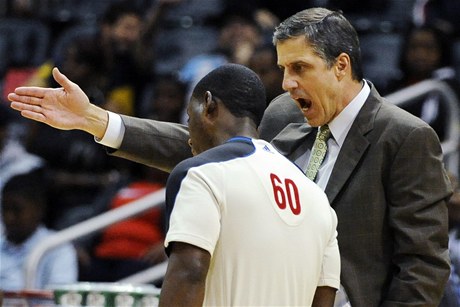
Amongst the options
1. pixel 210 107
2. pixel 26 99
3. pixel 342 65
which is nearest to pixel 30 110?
pixel 26 99

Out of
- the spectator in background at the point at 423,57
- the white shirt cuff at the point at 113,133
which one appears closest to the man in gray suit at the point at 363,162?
the white shirt cuff at the point at 113,133

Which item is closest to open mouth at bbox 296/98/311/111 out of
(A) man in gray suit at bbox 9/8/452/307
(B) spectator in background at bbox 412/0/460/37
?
(A) man in gray suit at bbox 9/8/452/307

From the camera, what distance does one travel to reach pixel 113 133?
402 centimetres

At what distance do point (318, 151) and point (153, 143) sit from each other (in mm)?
629

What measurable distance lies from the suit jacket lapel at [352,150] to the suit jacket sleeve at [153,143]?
63 centimetres

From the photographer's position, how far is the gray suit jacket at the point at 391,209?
363 centimetres

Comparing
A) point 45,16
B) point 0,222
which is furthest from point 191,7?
point 0,222

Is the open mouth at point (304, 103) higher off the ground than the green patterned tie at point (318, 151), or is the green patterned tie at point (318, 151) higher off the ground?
the open mouth at point (304, 103)

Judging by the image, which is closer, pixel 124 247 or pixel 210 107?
pixel 210 107

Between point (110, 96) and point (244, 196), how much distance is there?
18.7 ft

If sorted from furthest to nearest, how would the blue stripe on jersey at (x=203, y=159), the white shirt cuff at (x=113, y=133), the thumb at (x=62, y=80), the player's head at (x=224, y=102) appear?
the white shirt cuff at (x=113, y=133)
the thumb at (x=62, y=80)
the player's head at (x=224, y=102)
the blue stripe on jersey at (x=203, y=159)

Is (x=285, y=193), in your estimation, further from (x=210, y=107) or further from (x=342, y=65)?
(x=342, y=65)

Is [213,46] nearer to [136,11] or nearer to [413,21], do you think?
[136,11]

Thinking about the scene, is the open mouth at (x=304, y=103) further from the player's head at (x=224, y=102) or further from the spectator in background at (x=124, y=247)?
the spectator in background at (x=124, y=247)
